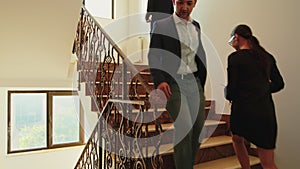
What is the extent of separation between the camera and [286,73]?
9.21 ft

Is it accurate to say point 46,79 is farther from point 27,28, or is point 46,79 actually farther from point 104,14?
point 104,14

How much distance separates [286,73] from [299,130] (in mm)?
572

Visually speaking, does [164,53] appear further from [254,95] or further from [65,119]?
[65,119]

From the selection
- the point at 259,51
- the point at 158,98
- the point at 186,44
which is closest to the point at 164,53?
the point at 186,44

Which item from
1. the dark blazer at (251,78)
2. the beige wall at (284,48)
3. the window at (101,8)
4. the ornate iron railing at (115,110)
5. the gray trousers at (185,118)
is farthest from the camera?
the window at (101,8)

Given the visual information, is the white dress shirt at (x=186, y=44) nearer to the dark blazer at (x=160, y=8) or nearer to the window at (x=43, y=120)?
the dark blazer at (x=160, y=8)

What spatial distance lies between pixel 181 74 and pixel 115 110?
80cm

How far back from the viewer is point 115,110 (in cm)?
239

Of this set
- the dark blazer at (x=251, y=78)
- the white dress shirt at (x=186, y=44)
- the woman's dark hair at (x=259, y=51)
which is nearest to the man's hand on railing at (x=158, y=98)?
the white dress shirt at (x=186, y=44)

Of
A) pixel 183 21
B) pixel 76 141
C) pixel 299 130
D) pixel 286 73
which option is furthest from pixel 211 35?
pixel 76 141

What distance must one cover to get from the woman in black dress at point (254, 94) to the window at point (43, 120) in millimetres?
3717

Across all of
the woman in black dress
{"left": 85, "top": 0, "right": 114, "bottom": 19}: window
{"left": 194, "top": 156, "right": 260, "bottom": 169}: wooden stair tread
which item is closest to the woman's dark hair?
the woman in black dress

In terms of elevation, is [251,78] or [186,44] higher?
[186,44]

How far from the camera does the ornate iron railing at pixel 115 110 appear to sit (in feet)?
6.77
